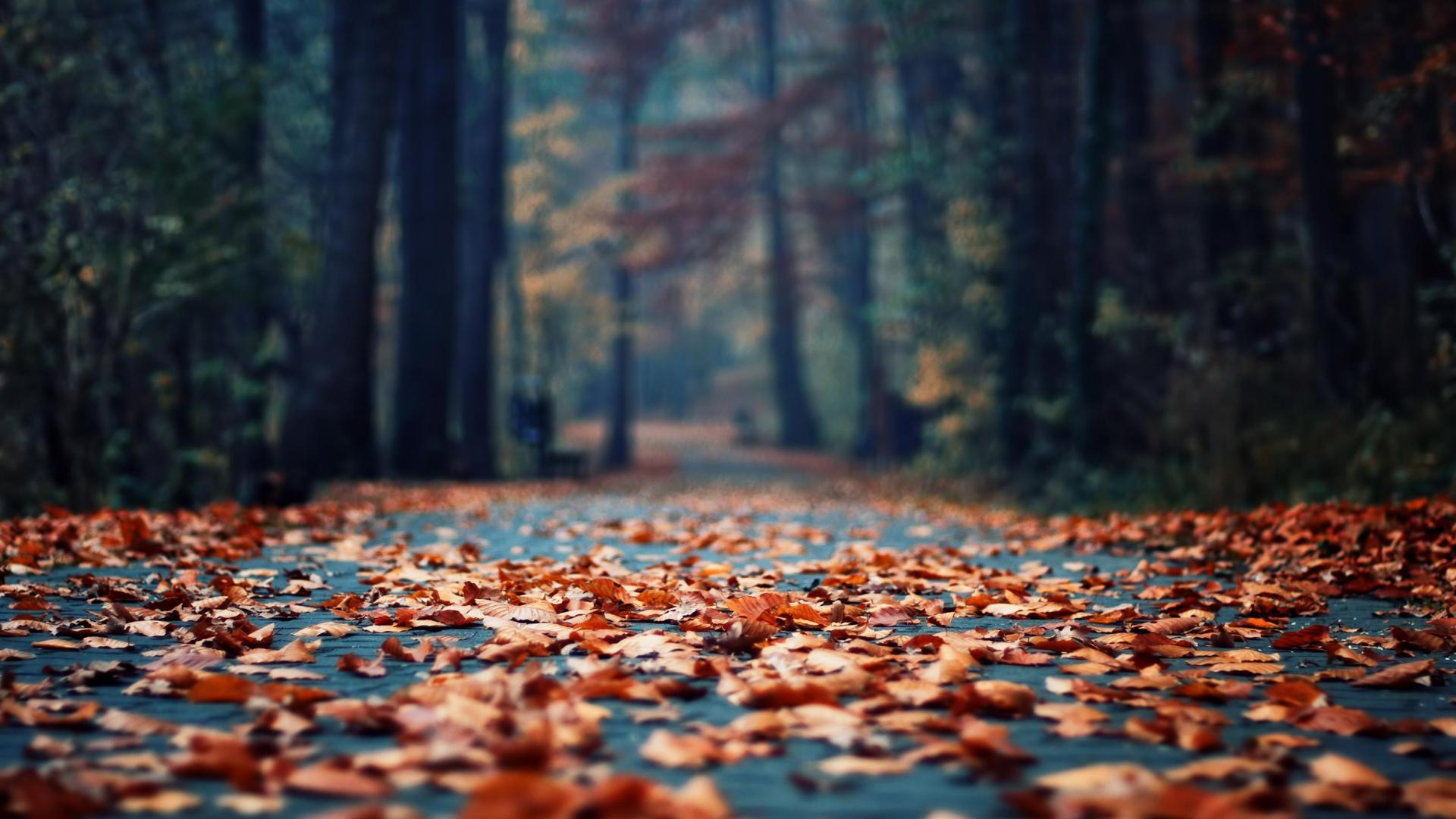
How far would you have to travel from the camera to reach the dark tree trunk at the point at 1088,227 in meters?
12.8

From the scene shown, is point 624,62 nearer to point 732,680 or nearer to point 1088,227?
point 1088,227

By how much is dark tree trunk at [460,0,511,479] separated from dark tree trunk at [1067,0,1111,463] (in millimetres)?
10381

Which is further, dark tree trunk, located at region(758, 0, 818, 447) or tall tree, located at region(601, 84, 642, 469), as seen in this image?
dark tree trunk, located at region(758, 0, 818, 447)

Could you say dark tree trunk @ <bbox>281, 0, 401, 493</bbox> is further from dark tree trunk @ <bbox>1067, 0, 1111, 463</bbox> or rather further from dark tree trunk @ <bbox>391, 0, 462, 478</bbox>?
dark tree trunk @ <bbox>1067, 0, 1111, 463</bbox>

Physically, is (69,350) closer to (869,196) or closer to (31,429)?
(31,429)

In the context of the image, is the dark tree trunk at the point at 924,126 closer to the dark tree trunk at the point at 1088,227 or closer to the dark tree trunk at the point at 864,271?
the dark tree trunk at the point at 864,271

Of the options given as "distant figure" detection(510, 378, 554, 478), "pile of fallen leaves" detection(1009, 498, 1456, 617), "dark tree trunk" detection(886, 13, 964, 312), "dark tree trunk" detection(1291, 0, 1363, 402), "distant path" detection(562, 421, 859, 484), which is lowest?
"distant path" detection(562, 421, 859, 484)

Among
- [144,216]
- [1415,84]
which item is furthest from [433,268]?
[1415,84]

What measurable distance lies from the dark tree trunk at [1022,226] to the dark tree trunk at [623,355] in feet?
48.6

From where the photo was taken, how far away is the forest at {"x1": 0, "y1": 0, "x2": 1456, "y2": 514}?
10.1 metres

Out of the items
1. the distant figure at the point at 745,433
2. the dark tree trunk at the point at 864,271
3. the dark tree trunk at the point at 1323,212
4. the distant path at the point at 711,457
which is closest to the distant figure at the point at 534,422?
the distant path at the point at 711,457

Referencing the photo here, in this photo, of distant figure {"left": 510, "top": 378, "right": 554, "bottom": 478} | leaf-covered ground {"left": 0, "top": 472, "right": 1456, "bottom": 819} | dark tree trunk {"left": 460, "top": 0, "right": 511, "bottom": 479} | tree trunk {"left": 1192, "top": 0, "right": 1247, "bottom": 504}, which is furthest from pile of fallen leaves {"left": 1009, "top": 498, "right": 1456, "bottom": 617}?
distant figure {"left": 510, "top": 378, "right": 554, "bottom": 478}

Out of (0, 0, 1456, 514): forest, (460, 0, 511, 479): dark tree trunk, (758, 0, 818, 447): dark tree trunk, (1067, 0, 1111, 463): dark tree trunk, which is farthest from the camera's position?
(758, 0, 818, 447): dark tree trunk

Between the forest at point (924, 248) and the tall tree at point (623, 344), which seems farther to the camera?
the tall tree at point (623, 344)
